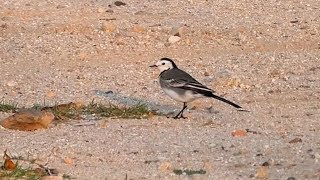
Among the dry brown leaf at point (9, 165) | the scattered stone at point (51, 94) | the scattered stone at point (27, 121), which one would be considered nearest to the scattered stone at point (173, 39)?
the scattered stone at point (51, 94)

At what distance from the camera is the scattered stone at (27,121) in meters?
9.93

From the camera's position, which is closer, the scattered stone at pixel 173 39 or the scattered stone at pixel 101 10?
the scattered stone at pixel 173 39

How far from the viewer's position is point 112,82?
1312cm

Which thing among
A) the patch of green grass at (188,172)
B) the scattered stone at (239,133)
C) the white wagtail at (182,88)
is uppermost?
the patch of green grass at (188,172)

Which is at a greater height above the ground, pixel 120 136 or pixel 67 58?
pixel 120 136

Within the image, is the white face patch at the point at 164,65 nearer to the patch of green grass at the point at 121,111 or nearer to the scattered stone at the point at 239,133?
the patch of green grass at the point at 121,111

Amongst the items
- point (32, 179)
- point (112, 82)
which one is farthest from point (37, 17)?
point (32, 179)

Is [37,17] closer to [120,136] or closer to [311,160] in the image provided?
[120,136]

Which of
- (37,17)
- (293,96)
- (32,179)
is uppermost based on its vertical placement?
(32,179)

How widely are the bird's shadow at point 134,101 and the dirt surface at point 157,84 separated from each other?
0.6 inches

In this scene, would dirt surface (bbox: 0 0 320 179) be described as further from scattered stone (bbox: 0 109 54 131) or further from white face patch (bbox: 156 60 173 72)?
white face patch (bbox: 156 60 173 72)

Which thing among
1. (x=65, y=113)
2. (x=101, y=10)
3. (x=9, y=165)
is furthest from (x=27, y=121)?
(x=101, y=10)

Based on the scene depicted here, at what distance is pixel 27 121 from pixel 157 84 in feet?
11.0

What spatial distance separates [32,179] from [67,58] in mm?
6403
